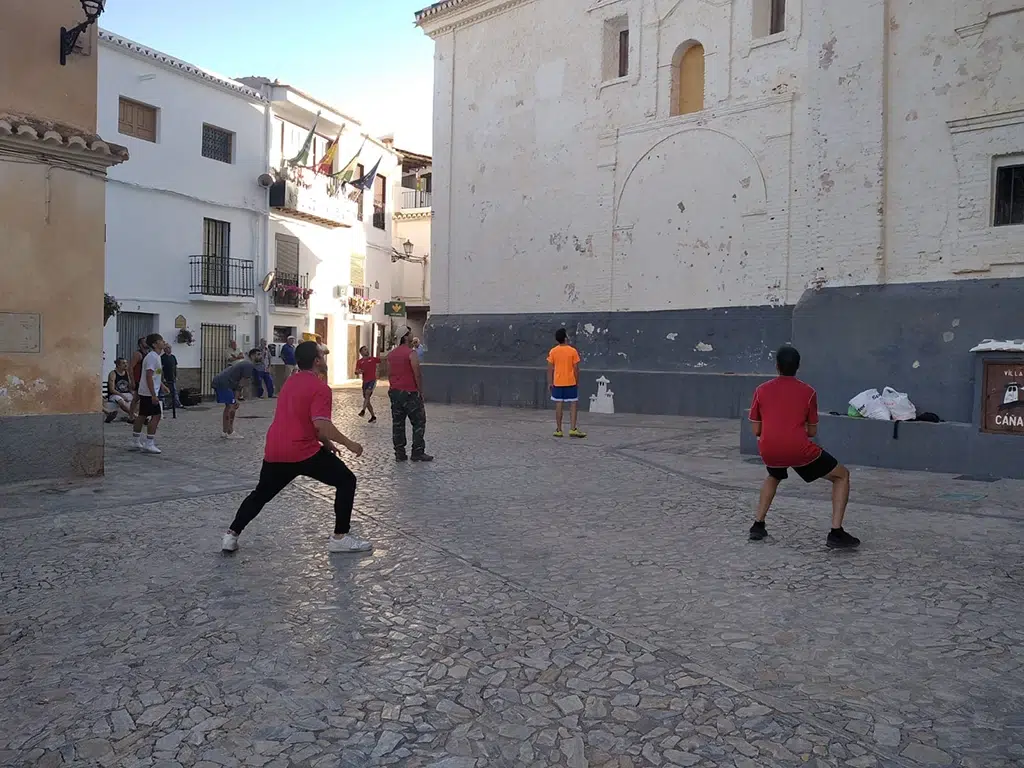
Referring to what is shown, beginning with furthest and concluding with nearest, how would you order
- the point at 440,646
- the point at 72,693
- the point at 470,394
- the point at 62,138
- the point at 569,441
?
the point at 470,394, the point at 569,441, the point at 62,138, the point at 440,646, the point at 72,693

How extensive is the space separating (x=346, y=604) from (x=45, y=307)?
5651 mm

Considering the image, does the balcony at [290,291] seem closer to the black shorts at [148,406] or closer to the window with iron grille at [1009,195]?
the black shorts at [148,406]

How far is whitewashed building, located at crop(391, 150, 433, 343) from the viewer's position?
36.5 metres

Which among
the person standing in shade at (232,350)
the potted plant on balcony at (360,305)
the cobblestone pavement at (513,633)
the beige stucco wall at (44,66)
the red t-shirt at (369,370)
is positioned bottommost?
the cobblestone pavement at (513,633)

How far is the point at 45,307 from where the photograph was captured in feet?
28.2

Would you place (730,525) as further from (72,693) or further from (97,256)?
(97,256)

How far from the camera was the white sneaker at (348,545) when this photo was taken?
19.6 feet

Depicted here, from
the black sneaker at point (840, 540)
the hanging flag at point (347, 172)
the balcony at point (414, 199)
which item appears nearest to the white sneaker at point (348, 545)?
the black sneaker at point (840, 540)

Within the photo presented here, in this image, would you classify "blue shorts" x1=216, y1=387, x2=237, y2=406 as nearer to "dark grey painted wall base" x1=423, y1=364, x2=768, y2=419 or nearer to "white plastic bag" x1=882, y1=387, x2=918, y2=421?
"dark grey painted wall base" x1=423, y1=364, x2=768, y2=419

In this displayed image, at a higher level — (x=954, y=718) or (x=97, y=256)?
(x=97, y=256)

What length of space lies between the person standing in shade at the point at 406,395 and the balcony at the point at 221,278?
553 inches

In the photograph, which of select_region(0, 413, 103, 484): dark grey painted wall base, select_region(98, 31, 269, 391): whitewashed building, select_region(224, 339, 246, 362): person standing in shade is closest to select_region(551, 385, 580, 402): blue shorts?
select_region(0, 413, 103, 484): dark grey painted wall base

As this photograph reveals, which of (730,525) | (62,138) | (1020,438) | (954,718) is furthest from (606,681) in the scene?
(62,138)

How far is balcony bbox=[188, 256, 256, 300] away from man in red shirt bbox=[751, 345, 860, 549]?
1956 cm
